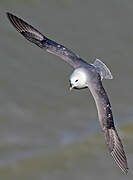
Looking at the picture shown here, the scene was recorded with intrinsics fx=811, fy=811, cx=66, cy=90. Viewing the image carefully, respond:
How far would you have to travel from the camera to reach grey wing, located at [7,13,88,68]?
9.82m

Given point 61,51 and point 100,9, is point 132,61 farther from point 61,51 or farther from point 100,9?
point 61,51

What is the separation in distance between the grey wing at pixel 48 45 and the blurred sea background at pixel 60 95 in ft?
3.82

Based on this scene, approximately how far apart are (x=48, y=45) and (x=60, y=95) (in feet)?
4.64

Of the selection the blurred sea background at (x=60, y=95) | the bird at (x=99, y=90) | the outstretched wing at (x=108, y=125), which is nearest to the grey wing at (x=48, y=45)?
the bird at (x=99, y=90)

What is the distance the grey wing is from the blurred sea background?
1.17 meters

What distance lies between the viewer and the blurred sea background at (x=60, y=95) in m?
10.7

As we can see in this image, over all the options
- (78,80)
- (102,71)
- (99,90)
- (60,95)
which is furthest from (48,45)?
(60,95)

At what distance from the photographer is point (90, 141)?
1095 centimetres

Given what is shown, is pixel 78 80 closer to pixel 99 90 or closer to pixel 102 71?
pixel 99 90

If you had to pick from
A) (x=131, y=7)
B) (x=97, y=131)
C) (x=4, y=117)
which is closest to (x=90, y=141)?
(x=97, y=131)

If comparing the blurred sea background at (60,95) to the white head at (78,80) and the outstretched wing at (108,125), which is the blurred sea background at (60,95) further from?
the white head at (78,80)

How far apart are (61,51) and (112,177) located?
1867 mm

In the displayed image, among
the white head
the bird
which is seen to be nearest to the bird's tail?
the bird

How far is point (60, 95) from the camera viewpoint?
1137 cm
